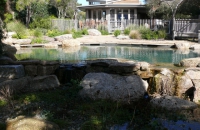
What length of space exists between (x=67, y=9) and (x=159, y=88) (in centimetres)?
2902

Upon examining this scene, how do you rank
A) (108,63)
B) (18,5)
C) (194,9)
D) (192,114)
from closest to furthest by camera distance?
(192,114) < (108,63) < (18,5) < (194,9)

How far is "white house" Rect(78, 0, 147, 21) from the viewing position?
81.4 feet

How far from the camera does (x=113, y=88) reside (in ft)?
19.7

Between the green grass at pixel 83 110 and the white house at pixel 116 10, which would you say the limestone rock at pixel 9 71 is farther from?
the white house at pixel 116 10

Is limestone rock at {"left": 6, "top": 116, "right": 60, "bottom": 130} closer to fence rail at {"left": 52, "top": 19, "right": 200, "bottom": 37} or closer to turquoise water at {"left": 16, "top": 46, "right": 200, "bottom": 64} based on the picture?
turquoise water at {"left": 16, "top": 46, "right": 200, "bottom": 64}

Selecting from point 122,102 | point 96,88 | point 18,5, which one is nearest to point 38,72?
point 96,88

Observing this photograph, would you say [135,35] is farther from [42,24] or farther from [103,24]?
[42,24]

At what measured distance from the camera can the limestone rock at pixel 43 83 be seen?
680 centimetres

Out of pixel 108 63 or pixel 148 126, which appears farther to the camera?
pixel 108 63

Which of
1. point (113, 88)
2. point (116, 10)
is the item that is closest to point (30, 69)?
point (113, 88)

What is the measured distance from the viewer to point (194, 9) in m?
23.6

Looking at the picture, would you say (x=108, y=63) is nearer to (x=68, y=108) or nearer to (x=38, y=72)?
(x=38, y=72)

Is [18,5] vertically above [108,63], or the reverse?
[18,5]

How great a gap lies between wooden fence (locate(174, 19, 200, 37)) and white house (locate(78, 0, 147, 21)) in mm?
8545
